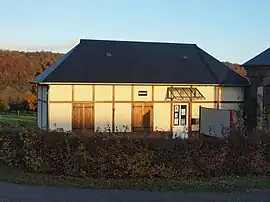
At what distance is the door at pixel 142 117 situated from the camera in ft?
83.1

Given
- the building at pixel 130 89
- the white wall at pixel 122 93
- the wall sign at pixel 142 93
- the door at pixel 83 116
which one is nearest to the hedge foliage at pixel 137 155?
the building at pixel 130 89

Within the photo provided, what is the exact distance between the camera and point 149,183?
10508 millimetres

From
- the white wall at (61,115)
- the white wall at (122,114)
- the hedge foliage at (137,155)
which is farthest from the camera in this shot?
the white wall at (122,114)

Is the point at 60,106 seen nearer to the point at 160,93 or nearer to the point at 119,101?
the point at 119,101

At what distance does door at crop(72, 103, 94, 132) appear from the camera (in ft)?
79.4

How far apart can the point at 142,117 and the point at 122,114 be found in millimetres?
1236

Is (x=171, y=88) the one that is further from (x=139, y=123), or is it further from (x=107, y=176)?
(x=107, y=176)

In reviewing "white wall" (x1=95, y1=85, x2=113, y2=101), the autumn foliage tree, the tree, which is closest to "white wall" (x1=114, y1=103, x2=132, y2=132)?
"white wall" (x1=95, y1=85, x2=113, y2=101)

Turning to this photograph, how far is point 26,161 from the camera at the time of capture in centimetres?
1165

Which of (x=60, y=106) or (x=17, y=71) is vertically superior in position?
(x=17, y=71)

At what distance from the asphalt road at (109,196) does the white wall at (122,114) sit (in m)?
14.9

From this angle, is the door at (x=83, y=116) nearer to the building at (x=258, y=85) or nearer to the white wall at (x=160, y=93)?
the white wall at (x=160, y=93)

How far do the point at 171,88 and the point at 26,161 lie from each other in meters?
15.4

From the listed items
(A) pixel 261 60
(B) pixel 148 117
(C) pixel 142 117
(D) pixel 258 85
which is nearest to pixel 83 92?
(C) pixel 142 117
